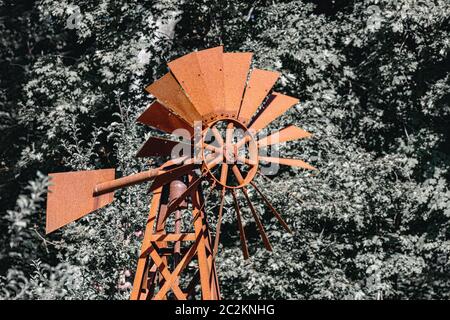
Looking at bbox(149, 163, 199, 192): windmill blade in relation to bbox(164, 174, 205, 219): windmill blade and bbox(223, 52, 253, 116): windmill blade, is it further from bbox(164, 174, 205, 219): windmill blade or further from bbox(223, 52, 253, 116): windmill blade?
bbox(223, 52, 253, 116): windmill blade

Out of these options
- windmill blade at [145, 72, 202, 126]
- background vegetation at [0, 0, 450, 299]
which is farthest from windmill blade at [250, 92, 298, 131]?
background vegetation at [0, 0, 450, 299]

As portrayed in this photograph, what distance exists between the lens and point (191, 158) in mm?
4680

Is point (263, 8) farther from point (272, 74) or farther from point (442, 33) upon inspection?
point (272, 74)

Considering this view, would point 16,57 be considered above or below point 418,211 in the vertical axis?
above

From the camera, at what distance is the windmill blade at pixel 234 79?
15.7 ft

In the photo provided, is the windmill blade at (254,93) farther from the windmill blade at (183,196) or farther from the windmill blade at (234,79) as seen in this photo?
the windmill blade at (183,196)

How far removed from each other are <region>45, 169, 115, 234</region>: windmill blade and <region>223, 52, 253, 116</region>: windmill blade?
0.97 metres

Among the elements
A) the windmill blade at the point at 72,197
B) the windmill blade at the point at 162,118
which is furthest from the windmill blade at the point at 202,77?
the windmill blade at the point at 72,197

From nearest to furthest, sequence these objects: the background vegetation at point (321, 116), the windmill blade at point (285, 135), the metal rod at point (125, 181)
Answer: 1. the metal rod at point (125, 181)
2. the windmill blade at point (285, 135)
3. the background vegetation at point (321, 116)

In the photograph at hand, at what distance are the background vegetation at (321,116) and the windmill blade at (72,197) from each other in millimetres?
2978
